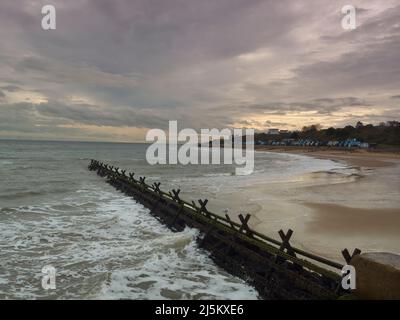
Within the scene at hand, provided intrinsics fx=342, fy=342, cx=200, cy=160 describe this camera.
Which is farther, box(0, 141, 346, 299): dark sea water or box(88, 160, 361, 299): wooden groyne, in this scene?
box(0, 141, 346, 299): dark sea water

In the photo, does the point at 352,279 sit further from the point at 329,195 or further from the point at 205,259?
the point at 329,195

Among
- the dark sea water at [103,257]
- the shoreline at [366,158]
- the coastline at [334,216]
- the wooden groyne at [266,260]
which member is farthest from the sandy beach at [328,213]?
the shoreline at [366,158]

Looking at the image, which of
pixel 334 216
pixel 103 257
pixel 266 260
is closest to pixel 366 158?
pixel 334 216

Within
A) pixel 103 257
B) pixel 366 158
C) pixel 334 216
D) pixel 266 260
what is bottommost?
pixel 103 257

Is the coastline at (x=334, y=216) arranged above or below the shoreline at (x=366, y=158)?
below

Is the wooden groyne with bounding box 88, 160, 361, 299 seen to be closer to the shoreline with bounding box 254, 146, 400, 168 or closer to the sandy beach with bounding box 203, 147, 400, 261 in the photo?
the sandy beach with bounding box 203, 147, 400, 261

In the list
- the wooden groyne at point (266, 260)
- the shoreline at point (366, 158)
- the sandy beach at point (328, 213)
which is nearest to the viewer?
the wooden groyne at point (266, 260)

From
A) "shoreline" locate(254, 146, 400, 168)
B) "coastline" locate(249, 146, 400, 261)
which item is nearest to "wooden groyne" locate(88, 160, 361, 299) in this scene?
→ "coastline" locate(249, 146, 400, 261)

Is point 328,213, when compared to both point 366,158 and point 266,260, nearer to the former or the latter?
point 266,260

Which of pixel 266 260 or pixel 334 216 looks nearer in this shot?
pixel 266 260

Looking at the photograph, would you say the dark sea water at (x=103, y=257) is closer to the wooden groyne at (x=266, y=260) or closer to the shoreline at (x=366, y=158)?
the wooden groyne at (x=266, y=260)

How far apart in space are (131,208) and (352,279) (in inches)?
635

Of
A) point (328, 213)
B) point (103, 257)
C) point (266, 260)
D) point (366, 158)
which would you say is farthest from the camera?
point (366, 158)
